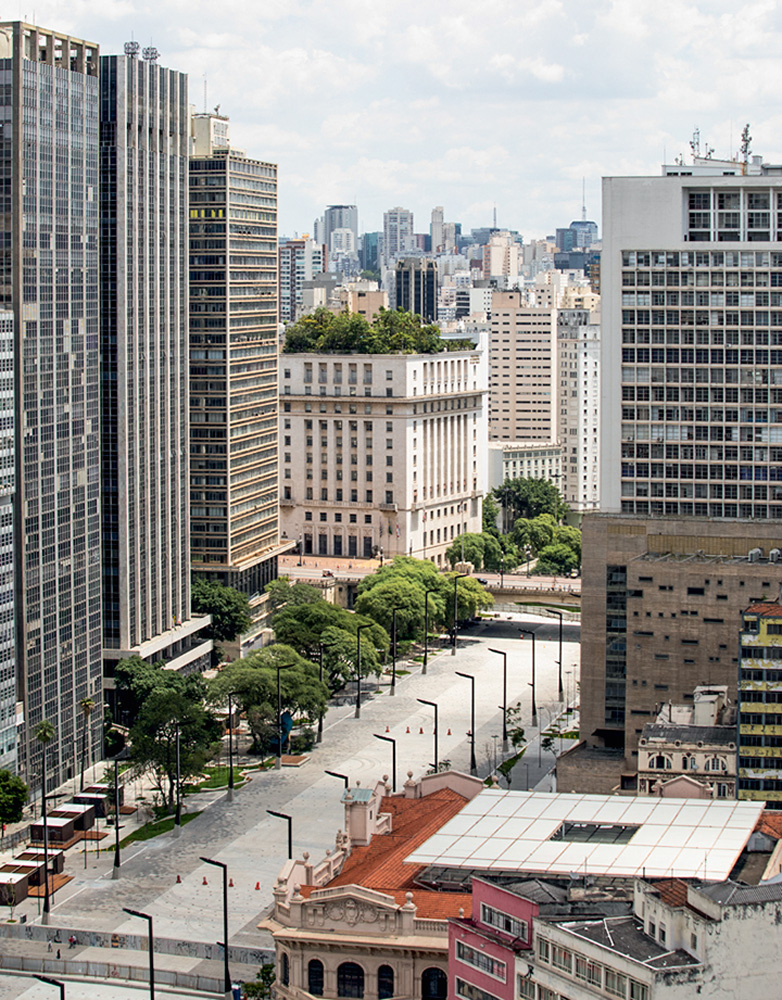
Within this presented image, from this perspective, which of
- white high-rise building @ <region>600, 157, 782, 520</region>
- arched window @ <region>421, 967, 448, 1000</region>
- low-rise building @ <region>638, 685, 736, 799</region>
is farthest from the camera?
white high-rise building @ <region>600, 157, 782, 520</region>

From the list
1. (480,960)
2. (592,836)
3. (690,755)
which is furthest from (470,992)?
(690,755)

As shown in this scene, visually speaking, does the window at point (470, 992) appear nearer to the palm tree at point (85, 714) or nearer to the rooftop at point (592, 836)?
the rooftop at point (592, 836)

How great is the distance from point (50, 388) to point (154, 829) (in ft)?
146

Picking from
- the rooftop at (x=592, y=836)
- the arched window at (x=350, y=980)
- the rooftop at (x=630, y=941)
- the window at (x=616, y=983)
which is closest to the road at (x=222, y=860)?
the rooftop at (x=592, y=836)

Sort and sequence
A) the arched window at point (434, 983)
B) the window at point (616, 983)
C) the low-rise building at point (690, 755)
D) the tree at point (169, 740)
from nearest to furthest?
the window at point (616, 983)
the arched window at point (434, 983)
the low-rise building at point (690, 755)
the tree at point (169, 740)

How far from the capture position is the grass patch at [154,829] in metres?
173

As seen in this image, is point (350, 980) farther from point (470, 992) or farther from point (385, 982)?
point (470, 992)

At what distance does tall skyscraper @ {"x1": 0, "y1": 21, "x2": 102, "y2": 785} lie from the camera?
18188 centimetres

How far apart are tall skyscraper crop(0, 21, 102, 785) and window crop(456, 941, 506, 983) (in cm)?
8204

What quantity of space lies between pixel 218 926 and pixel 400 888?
3694cm

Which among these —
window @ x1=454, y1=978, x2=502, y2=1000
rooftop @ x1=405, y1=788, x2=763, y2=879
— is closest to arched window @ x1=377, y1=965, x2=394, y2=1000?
rooftop @ x1=405, y1=788, x2=763, y2=879

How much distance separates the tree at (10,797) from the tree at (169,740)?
511 inches

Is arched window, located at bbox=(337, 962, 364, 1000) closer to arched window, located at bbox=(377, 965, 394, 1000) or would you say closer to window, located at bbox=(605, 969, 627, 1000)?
arched window, located at bbox=(377, 965, 394, 1000)

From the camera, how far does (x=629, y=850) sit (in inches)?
4493
